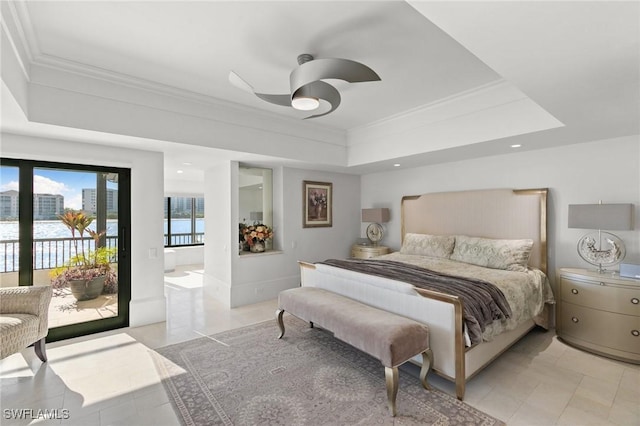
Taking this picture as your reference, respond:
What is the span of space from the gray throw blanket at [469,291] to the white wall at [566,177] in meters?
1.69

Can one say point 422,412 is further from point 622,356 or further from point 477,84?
point 477,84

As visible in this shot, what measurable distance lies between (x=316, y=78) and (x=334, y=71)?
153 millimetres

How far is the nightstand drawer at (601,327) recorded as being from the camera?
2.82m

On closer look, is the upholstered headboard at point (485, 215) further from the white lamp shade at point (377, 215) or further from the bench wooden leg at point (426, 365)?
the bench wooden leg at point (426, 365)

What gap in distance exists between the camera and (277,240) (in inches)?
211

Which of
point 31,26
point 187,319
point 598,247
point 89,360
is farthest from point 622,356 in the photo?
point 31,26

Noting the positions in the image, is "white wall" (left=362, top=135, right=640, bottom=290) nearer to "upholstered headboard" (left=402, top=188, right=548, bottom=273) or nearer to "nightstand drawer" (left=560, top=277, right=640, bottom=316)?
"upholstered headboard" (left=402, top=188, right=548, bottom=273)

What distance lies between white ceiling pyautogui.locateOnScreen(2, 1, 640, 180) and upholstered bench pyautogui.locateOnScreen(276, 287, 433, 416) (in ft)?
6.32

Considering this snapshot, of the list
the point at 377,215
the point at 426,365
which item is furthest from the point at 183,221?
the point at 426,365

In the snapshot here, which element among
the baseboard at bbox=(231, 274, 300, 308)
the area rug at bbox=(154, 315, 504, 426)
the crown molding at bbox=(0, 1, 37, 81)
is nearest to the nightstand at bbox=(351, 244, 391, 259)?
the baseboard at bbox=(231, 274, 300, 308)

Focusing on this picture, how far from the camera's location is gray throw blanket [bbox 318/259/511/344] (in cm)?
238

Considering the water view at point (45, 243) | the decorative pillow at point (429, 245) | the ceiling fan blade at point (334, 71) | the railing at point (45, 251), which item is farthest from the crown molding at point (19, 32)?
the decorative pillow at point (429, 245)

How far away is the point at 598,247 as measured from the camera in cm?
336

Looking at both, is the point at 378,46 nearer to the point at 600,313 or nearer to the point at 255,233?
the point at 600,313
